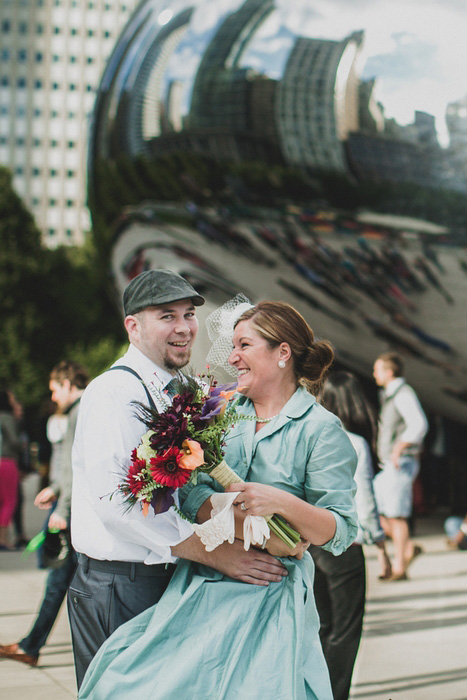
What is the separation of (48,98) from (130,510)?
102848 mm

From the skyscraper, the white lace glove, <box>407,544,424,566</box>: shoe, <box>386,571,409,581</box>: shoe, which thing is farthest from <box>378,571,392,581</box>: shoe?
the skyscraper

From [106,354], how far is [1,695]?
31604 mm

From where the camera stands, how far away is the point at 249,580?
2432 mm

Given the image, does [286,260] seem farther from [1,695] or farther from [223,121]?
Answer: [1,695]

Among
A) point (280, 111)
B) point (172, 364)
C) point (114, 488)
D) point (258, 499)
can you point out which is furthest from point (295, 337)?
point (280, 111)

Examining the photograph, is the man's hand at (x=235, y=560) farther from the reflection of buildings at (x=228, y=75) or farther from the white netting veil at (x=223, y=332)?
the reflection of buildings at (x=228, y=75)

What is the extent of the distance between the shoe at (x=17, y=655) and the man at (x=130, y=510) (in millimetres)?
2245

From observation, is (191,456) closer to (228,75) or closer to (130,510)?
(130,510)

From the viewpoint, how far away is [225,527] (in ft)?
7.59

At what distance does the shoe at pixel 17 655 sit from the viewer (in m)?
4.76

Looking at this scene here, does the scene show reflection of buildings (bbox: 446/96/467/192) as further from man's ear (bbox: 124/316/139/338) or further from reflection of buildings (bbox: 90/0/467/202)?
man's ear (bbox: 124/316/139/338)

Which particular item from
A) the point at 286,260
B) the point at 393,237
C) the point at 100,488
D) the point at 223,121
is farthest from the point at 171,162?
the point at 100,488

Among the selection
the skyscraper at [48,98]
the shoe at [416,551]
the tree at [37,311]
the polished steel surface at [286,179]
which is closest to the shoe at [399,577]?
the shoe at [416,551]

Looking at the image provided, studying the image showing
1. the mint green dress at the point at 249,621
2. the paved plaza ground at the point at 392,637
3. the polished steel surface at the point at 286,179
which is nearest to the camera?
the mint green dress at the point at 249,621
